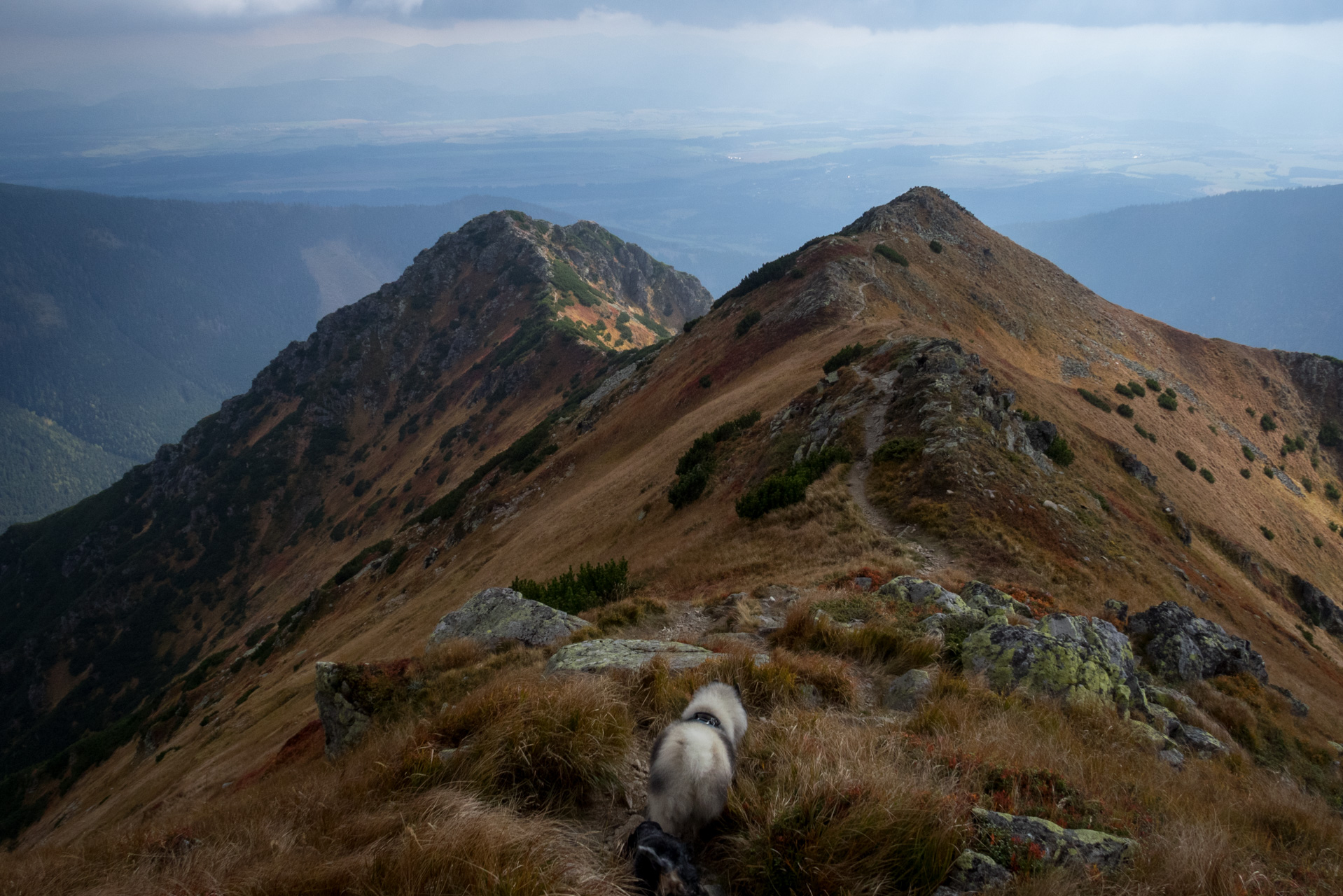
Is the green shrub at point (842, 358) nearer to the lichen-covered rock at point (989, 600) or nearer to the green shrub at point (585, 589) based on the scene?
the green shrub at point (585, 589)

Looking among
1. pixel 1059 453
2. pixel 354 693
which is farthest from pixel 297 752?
pixel 1059 453

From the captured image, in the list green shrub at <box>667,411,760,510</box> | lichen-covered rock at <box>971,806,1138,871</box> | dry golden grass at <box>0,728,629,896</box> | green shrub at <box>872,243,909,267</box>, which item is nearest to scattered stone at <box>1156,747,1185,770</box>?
lichen-covered rock at <box>971,806,1138,871</box>

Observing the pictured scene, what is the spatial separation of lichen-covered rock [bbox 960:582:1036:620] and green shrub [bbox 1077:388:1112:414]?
35063mm

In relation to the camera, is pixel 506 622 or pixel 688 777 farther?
pixel 506 622

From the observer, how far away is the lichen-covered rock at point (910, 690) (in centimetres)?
623

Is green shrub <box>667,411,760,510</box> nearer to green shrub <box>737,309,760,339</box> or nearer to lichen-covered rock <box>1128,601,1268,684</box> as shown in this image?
lichen-covered rock <box>1128,601,1268,684</box>

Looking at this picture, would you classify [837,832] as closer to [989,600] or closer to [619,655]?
[619,655]

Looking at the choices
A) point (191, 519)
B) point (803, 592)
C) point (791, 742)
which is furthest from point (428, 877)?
point (191, 519)

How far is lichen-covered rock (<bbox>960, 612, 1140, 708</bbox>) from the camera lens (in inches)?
275

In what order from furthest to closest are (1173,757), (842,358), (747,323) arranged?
(747,323) → (842,358) → (1173,757)

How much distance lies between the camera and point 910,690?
6.43 metres

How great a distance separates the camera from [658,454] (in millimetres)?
31641

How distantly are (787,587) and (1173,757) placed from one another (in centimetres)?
640

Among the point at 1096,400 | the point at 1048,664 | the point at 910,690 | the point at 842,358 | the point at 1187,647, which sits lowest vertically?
the point at 1096,400
